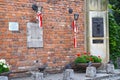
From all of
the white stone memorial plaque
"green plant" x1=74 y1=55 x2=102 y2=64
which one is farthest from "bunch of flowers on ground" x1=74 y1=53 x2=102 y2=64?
the white stone memorial plaque

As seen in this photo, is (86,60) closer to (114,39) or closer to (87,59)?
(87,59)

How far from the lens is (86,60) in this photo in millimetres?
13477

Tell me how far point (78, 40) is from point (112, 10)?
17.2 ft

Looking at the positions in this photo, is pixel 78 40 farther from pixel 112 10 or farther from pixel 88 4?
pixel 112 10

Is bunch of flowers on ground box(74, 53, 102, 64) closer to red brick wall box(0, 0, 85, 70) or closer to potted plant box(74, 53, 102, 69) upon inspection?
potted plant box(74, 53, 102, 69)

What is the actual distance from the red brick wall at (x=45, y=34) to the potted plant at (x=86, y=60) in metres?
0.48

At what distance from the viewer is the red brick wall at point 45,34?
1195 cm

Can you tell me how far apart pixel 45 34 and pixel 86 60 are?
1937 millimetres

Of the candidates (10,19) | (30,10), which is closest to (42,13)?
(30,10)

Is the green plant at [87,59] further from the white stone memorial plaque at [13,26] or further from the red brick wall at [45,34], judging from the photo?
the white stone memorial plaque at [13,26]

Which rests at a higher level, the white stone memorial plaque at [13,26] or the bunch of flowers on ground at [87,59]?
the white stone memorial plaque at [13,26]

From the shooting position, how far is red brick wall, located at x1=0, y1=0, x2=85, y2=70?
A: 11.9 m

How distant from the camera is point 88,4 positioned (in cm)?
1448

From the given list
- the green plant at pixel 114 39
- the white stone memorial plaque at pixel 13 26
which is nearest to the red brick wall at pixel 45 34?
the white stone memorial plaque at pixel 13 26
